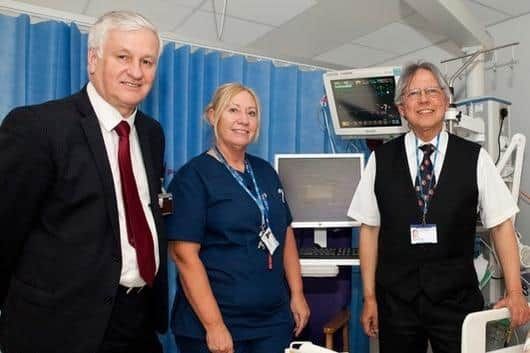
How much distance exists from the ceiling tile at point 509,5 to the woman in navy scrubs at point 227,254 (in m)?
2.53

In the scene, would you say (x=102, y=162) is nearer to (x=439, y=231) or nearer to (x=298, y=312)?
(x=298, y=312)

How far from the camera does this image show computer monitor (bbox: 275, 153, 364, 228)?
2.24 metres

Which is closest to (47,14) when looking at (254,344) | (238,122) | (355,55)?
(238,122)

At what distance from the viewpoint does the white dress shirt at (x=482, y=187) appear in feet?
5.16

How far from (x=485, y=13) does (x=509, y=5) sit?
20cm

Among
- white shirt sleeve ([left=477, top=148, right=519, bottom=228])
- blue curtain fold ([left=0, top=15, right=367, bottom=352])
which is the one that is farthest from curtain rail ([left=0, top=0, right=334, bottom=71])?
white shirt sleeve ([left=477, top=148, right=519, bottom=228])

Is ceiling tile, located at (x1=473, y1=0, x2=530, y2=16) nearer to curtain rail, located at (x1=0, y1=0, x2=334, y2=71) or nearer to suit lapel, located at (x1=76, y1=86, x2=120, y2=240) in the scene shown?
curtain rail, located at (x1=0, y1=0, x2=334, y2=71)

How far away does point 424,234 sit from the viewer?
1545 mm

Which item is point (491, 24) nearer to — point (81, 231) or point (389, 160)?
point (389, 160)

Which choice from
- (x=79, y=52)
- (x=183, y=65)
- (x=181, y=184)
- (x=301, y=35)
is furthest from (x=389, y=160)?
(x=301, y=35)

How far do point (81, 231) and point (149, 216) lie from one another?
0.22 meters

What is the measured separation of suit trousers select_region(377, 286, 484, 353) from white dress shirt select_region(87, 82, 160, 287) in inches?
34.0

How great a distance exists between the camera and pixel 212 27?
371 cm

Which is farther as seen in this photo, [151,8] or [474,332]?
[151,8]
